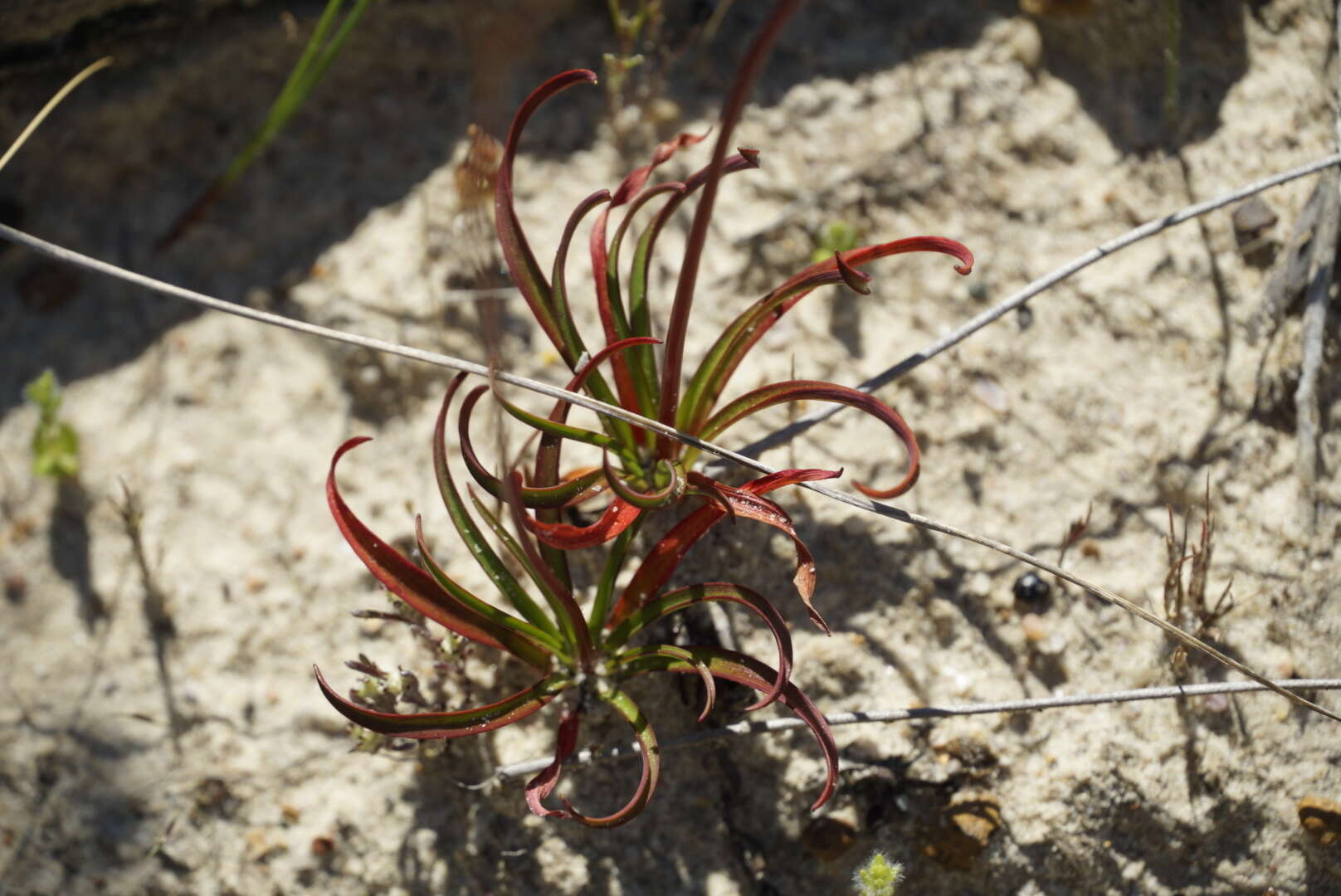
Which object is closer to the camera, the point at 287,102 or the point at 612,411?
the point at 612,411

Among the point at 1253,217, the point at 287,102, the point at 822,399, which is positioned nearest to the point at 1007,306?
the point at 822,399

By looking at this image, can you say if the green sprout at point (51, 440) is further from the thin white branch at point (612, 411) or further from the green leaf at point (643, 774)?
the green leaf at point (643, 774)

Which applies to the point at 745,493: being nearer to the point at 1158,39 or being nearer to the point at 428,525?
the point at 428,525

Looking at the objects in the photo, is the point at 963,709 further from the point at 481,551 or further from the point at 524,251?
the point at 524,251

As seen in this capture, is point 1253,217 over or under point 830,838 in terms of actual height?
over

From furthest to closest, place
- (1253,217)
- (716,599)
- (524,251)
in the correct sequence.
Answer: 1. (1253,217)
2. (524,251)
3. (716,599)

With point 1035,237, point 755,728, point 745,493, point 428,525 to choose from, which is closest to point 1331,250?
point 1035,237

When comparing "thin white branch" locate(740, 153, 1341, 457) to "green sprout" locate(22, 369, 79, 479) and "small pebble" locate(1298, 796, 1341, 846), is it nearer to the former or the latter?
"small pebble" locate(1298, 796, 1341, 846)

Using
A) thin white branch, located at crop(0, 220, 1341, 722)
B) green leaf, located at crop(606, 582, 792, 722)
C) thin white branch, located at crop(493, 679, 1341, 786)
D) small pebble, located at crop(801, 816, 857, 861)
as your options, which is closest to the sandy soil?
small pebble, located at crop(801, 816, 857, 861)

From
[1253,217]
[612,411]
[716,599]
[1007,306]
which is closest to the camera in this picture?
[612,411]
